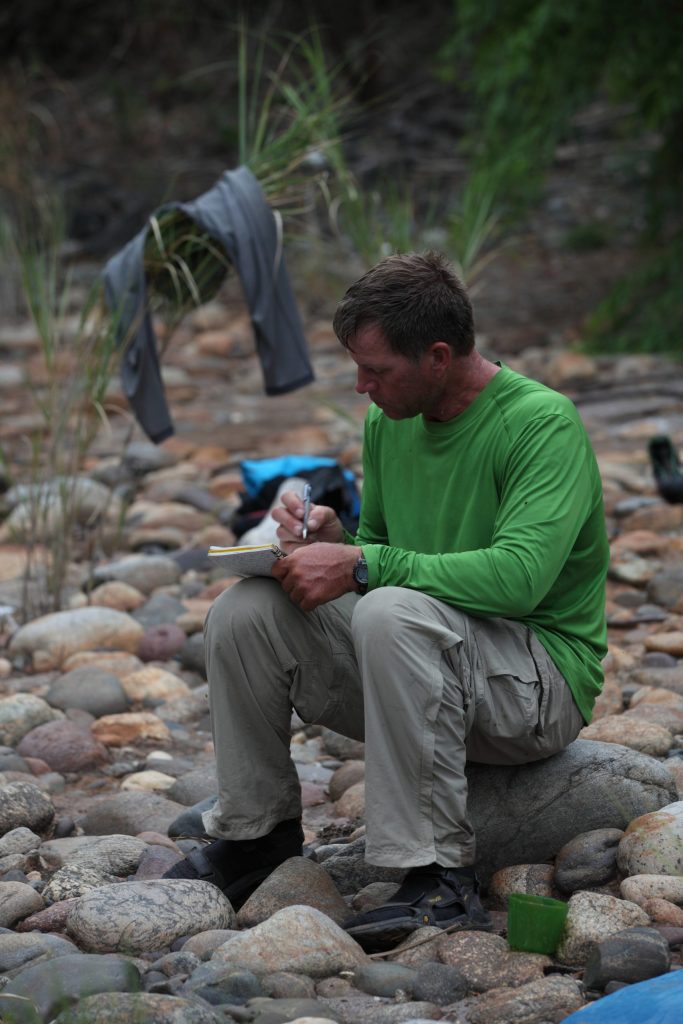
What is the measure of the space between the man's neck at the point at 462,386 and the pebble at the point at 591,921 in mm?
1013

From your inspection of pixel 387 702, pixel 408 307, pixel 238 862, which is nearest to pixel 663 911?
pixel 387 702

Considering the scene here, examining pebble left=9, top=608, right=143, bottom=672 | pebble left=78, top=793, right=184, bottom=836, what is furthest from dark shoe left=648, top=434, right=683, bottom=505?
pebble left=78, top=793, right=184, bottom=836

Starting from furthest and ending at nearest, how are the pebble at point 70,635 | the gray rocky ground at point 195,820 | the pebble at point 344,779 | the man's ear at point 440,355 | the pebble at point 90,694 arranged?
the pebble at point 70,635 → the pebble at point 90,694 → the pebble at point 344,779 → the man's ear at point 440,355 → the gray rocky ground at point 195,820

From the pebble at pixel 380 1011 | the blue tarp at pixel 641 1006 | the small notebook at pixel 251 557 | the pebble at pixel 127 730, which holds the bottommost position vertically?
the pebble at pixel 127 730

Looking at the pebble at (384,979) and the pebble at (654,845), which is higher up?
the pebble at (654,845)

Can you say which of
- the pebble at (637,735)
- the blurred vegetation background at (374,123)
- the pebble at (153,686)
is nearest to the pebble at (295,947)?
the pebble at (637,735)

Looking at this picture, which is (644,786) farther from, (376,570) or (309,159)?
(309,159)

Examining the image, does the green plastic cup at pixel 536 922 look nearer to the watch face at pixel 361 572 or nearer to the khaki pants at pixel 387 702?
the khaki pants at pixel 387 702

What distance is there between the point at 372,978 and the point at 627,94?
9109 millimetres

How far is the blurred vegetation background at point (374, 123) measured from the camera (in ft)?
23.0

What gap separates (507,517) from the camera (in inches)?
109

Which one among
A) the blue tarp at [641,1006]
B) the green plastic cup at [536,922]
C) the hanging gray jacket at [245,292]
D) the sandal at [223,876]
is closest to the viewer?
the blue tarp at [641,1006]

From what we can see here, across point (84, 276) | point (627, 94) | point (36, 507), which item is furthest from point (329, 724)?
point (84, 276)

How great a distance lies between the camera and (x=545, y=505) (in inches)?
107
